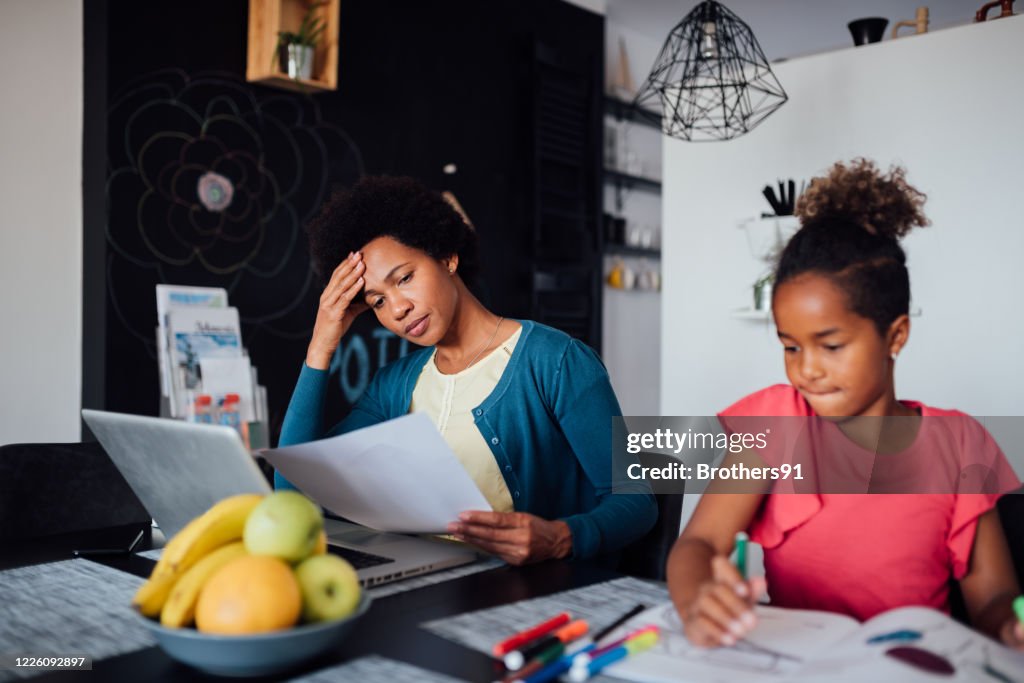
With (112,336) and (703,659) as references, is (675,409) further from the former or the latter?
(703,659)

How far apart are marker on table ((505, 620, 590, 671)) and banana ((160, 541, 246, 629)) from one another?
0.26 m

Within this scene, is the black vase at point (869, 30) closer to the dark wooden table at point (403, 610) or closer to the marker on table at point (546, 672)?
the dark wooden table at point (403, 610)

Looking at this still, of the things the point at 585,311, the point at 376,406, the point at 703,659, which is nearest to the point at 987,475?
the point at 703,659

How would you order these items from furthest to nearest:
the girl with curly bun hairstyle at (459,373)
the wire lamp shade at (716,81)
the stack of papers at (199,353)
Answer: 1. the wire lamp shade at (716,81)
2. the stack of papers at (199,353)
3. the girl with curly bun hairstyle at (459,373)

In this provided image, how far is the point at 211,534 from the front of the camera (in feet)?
2.82

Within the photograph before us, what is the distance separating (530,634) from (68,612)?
1.67 feet

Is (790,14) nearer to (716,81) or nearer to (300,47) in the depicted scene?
(716,81)

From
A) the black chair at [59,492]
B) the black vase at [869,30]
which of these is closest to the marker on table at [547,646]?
the black chair at [59,492]

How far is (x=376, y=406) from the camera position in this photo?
5.92 feet

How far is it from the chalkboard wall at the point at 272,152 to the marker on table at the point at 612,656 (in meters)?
1.70

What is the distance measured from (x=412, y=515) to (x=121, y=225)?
2.01 metres

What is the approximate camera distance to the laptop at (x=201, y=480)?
100 centimetres

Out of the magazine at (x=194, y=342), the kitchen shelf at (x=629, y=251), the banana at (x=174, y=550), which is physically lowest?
the banana at (x=174, y=550)

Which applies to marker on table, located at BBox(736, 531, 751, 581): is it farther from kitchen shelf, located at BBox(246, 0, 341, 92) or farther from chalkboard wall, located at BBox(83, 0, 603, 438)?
kitchen shelf, located at BBox(246, 0, 341, 92)
